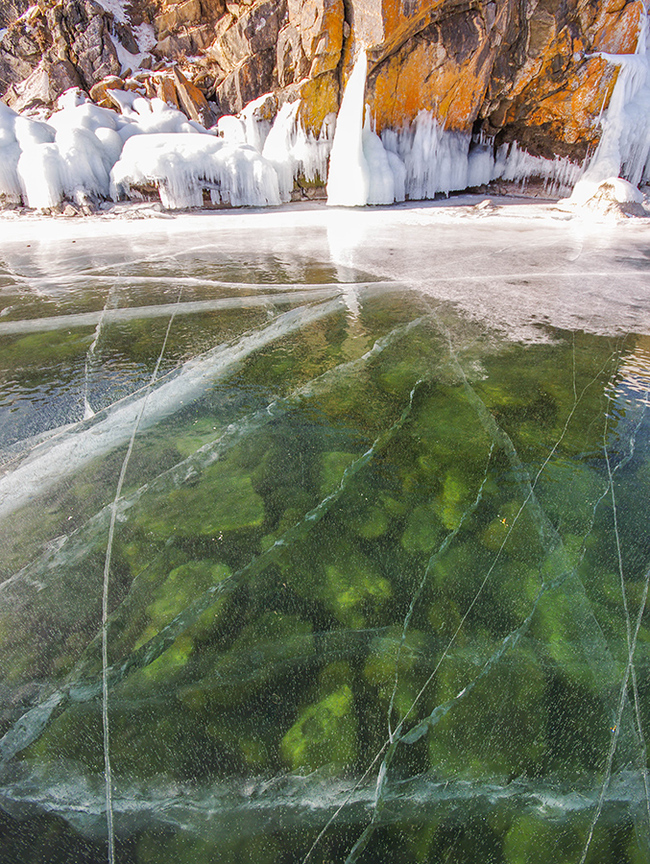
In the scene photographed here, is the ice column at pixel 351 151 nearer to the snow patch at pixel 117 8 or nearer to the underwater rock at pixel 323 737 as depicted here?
the snow patch at pixel 117 8

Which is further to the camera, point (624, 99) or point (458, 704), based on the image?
point (624, 99)

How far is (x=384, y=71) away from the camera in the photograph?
9.48 m

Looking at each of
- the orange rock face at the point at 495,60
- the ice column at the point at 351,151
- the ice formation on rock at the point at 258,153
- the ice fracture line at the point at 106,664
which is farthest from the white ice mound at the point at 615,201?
the ice fracture line at the point at 106,664

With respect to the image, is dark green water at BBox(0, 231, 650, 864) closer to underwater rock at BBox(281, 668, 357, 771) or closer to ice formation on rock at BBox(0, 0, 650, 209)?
underwater rock at BBox(281, 668, 357, 771)

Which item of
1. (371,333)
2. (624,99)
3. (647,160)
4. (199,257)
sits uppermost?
(624,99)

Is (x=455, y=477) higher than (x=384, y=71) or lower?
lower

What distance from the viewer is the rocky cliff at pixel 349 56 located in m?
9.37

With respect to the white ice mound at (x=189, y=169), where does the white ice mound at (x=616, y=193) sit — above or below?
below

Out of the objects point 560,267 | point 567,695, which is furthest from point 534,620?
point 560,267

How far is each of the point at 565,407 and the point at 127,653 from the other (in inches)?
89.4

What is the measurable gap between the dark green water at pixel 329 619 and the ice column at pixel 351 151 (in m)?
9.25

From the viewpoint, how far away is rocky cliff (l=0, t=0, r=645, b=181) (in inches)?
369

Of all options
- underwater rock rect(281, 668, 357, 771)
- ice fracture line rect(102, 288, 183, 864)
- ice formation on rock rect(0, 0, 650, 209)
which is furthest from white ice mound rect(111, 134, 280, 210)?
underwater rock rect(281, 668, 357, 771)

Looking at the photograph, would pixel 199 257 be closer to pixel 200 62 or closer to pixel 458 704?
pixel 458 704
